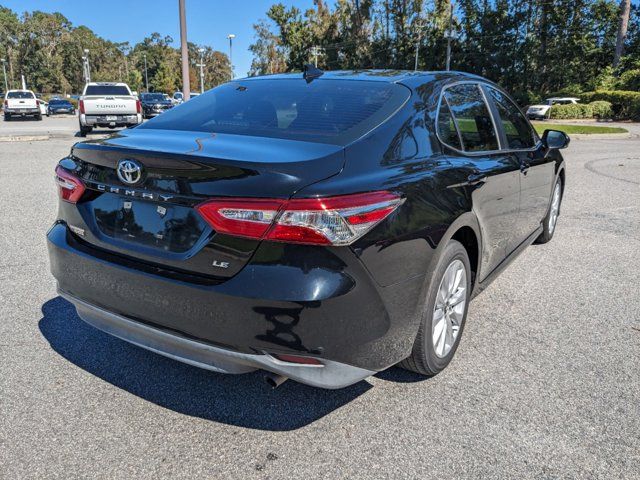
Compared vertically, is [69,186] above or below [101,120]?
above

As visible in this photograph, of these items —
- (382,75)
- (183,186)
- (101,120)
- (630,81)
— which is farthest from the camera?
(630,81)

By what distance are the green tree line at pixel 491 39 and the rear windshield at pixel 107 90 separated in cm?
3411

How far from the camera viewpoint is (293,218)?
215cm

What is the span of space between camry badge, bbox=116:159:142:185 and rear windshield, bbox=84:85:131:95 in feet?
64.5

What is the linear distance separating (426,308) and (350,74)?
1729 millimetres

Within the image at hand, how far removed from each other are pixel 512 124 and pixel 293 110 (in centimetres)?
207

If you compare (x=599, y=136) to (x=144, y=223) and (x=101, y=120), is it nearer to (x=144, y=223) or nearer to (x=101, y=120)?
(x=101, y=120)

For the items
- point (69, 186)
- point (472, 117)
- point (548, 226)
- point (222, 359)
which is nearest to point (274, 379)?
point (222, 359)

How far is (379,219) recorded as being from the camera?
2.32 m

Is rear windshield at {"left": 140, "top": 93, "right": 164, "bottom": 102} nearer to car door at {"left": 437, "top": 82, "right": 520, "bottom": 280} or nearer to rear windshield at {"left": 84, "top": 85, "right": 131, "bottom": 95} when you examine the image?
rear windshield at {"left": 84, "top": 85, "right": 131, "bottom": 95}

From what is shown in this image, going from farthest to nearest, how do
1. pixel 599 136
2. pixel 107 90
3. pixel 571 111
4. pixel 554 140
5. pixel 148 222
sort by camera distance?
pixel 571 111 < pixel 599 136 < pixel 107 90 < pixel 554 140 < pixel 148 222

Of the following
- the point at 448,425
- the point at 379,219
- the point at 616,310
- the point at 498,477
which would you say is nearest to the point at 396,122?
the point at 379,219

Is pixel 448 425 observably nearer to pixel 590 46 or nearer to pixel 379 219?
pixel 379 219

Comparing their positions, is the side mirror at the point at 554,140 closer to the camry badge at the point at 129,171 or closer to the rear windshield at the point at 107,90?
the camry badge at the point at 129,171
